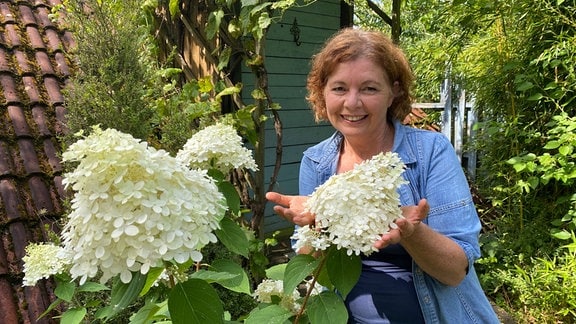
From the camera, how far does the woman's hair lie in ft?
4.61

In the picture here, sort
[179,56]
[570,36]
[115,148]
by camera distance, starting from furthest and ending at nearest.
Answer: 1. [179,56]
2. [570,36]
3. [115,148]

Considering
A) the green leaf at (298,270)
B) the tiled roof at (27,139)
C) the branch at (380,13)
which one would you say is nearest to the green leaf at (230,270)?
the green leaf at (298,270)

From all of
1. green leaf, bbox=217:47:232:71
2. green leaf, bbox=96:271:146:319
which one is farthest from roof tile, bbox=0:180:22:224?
green leaf, bbox=96:271:146:319

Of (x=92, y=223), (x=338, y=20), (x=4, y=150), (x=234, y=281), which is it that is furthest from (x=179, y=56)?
(x=92, y=223)

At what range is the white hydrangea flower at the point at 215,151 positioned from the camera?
127cm

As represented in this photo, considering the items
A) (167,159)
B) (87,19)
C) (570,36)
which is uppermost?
(87,19)

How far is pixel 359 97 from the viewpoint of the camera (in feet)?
4.55

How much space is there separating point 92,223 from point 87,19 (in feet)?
7.01

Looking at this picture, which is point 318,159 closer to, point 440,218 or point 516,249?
point 440,218

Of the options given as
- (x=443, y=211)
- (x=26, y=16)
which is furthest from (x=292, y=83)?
(x=443, y=211)

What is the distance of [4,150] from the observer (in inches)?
110

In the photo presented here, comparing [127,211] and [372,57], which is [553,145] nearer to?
[372,57]

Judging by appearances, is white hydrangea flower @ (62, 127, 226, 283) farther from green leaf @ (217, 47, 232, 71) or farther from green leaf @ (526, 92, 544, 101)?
green leaf @ (526, 92, 544, 101)

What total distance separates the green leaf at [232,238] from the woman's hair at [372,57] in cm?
61
